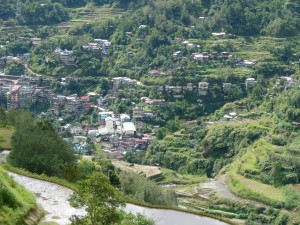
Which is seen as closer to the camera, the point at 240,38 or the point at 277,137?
the point at 277,137

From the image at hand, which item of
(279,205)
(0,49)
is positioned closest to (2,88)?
(0,49)

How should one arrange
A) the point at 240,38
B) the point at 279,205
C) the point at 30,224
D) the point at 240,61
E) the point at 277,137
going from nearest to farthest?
the point at 30,224 < the point at 279,205 < the point at 277,137 < the point at 240,61 < the point at 240,38

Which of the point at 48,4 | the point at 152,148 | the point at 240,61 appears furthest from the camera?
the point at 48,4

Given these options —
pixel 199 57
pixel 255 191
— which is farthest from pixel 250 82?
pixel 255 191

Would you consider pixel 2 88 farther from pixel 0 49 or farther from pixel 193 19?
pixel 193 19

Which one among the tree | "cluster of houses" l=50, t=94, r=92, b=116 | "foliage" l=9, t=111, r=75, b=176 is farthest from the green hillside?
the tree

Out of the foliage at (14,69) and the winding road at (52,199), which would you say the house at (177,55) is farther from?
the winding road at (52,199)

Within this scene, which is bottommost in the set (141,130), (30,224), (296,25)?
(141,130)
